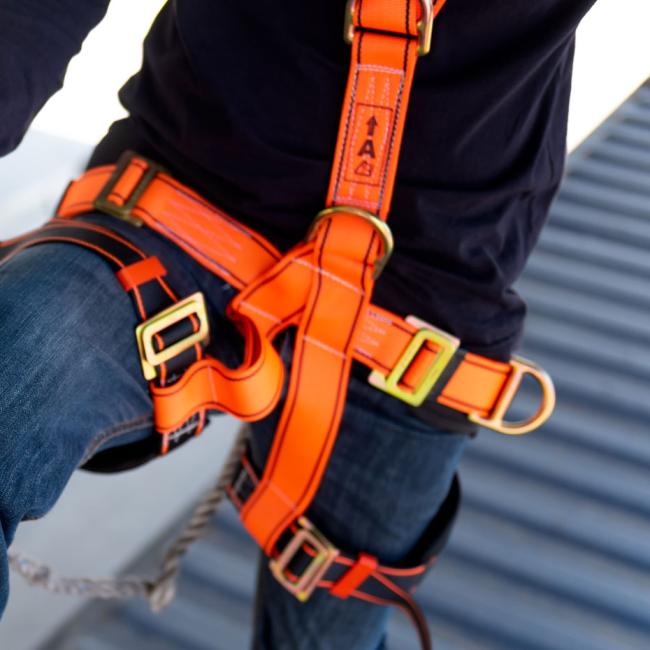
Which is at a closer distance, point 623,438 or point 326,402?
point 326,402

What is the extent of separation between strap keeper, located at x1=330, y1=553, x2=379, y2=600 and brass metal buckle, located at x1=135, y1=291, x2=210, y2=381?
1.17ft

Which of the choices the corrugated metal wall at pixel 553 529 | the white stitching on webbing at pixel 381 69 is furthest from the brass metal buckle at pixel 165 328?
the corrugated metal wall at pixel 553 529

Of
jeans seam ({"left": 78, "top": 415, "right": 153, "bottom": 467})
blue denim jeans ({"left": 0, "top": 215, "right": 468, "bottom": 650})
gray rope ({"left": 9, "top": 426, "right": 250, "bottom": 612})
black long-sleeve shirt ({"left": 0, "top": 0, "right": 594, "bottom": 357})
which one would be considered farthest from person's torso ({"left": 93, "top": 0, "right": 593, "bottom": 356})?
gray rope ({"left": 9, "top": 426, "right": 250, "bottom": 612})

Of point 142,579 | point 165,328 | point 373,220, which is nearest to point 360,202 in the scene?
point 373,220

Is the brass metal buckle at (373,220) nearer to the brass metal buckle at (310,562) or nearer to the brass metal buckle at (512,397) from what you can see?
the brass metal buckle at (512,397)

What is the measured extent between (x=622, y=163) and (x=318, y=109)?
6.01 ft

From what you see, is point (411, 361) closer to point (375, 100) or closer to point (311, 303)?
point (311, 303)

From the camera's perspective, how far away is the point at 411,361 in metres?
0.85

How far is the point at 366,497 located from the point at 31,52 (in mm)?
607

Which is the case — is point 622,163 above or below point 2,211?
below

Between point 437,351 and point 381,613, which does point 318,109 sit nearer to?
point 437,351

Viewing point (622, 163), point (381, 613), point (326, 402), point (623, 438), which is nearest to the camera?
point (326, 402)

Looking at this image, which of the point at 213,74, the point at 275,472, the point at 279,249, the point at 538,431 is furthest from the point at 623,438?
the point at 213,74

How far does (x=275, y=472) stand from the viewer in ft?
3.12
